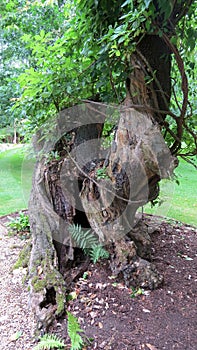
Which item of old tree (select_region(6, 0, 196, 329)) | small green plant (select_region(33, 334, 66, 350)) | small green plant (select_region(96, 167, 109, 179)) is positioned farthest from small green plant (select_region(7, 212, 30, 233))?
small green plant (select_region(33, 334, 66, 350))

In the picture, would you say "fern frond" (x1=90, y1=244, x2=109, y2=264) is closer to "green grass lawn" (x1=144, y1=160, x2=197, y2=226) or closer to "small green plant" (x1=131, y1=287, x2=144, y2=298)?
"small green plant" (x1=131, y1=287, x2=144, y2=298)

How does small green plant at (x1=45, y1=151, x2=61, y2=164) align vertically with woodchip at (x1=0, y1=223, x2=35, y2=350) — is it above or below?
above

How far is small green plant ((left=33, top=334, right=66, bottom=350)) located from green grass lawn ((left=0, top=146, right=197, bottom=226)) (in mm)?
1409

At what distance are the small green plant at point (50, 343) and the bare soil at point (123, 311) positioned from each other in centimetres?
5

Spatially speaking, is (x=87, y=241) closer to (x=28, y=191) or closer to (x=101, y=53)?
(x=28, y=191)

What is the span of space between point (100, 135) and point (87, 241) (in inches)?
34.9

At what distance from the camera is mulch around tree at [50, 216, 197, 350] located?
1425mm

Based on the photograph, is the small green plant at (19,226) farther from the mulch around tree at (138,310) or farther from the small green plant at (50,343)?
the small green plant at (50,343)

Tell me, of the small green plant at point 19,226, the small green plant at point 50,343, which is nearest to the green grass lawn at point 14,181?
the small green plant at point 19,226

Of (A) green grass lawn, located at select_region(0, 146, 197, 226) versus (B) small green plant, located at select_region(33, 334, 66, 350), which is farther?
(A) green grass lawn, located at select_region(0, 146, 197, 226)

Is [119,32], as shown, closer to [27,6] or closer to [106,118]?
[106,118]

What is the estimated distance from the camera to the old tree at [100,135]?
157 cm

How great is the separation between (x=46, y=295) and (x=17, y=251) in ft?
3.54

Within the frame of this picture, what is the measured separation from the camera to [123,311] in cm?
162
